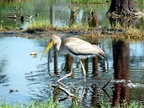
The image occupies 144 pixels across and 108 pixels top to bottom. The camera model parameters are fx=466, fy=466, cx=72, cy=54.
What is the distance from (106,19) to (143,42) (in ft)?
29.3

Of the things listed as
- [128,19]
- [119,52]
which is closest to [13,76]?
[119,52]

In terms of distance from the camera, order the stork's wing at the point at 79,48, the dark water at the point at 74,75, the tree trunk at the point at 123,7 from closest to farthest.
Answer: the dark water at the point at 74,75 → the stork's wing at the point at 79,48 → the tree trunk at the point at 123,7

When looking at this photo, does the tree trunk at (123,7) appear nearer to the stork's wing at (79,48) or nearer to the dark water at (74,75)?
the dark water at (74,75)

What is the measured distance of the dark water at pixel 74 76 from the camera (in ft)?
29.1

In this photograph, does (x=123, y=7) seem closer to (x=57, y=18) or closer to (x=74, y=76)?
(x=57, y=18)

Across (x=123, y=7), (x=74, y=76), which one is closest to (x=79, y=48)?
(x=74, y=76)

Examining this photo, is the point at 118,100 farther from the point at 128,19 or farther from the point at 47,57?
the point at 128,19

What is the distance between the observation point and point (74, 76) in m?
10.7

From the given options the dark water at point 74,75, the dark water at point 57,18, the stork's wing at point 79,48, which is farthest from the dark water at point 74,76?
the dark water at point 57,18

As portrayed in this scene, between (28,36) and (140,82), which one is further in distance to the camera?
(28,36)

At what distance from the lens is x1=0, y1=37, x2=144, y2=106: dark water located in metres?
8.88

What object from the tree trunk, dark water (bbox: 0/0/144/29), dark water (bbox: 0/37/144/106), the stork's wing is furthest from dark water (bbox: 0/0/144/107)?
the tree trunk

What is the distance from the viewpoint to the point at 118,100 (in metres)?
8.54

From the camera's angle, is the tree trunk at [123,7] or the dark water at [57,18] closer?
the dark water at [57,18]
